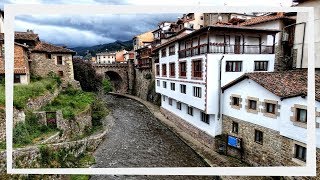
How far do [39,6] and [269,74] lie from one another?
7.58 metres

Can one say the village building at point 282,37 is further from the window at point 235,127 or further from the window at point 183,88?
the window at point 183,88

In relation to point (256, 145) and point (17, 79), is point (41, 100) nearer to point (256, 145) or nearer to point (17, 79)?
point (17, 79)

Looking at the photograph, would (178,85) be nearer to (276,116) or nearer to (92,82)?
(276,116)

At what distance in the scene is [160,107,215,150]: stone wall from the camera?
12.2 meters

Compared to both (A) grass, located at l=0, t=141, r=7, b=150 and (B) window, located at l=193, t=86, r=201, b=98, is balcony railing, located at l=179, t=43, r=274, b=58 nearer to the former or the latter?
(B) window, located at l=193, t=86, r=201, b=98

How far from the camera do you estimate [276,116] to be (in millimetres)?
8383

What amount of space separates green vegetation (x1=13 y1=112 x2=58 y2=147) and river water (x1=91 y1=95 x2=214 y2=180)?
2630mm

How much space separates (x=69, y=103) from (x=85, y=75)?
7.07 meters

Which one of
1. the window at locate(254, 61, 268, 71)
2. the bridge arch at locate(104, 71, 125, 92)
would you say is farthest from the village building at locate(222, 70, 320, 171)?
the bridge arch at locate(104, 71, 125, 92)

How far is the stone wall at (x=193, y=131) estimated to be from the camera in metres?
12.2

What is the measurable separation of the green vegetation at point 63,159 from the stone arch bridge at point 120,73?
21470 mm

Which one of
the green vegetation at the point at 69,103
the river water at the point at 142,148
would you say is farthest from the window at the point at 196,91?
the green vegetation at the point at 69,103

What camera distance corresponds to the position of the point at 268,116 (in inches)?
346

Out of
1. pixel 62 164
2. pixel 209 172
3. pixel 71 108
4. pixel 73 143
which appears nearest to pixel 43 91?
pixel 71 108
